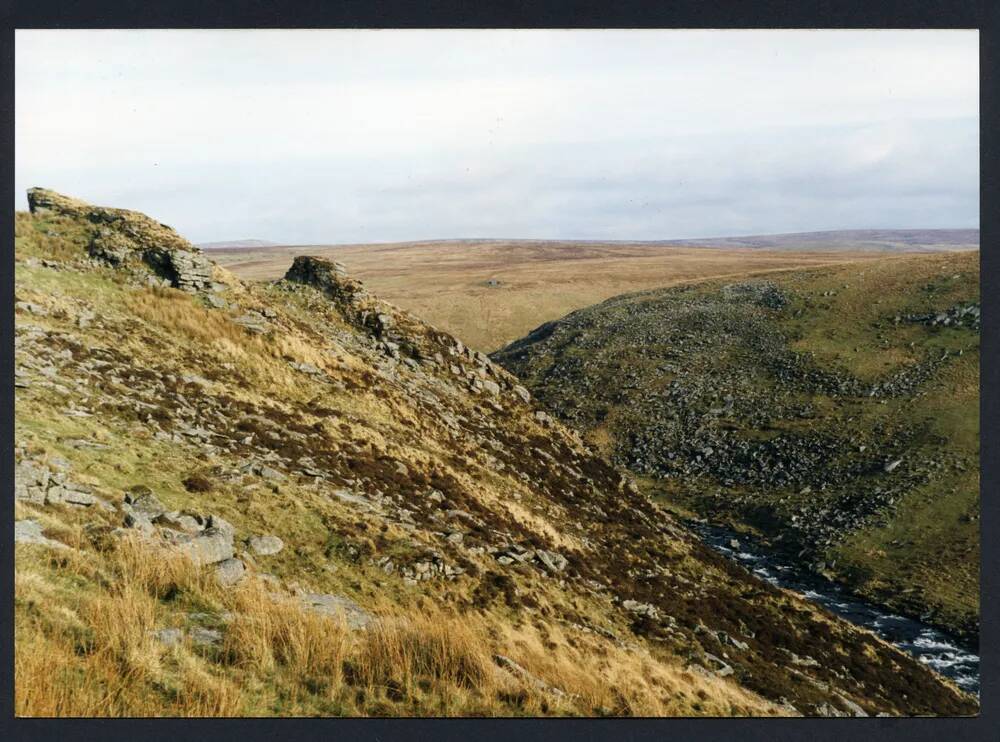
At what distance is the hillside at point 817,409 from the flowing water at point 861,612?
0.87 meters

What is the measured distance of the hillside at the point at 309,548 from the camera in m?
7.09

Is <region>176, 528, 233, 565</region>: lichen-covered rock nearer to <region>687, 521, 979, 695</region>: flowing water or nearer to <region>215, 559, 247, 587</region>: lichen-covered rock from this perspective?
<region>215, 559, 247, 587</region>: lichen-covered rock

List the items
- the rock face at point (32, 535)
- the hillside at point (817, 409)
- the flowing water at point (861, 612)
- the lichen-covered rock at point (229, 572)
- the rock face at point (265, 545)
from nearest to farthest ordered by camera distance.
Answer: the rock face at point (32, 535)
the lichen-covered rock at point (229, 572)
the rock face at point (265, 545)
the flowing water at point (861, 612)
the hillside at point (817, 409)

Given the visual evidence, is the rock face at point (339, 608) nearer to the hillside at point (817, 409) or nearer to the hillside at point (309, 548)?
the hillside at point (309, 548)

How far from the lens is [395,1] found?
9.15 meters

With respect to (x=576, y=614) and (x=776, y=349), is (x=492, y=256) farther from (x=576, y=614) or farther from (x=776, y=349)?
(x=576, y=614)

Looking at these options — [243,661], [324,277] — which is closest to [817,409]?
[324,277]

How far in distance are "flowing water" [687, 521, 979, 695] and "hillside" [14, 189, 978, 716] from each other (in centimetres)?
302

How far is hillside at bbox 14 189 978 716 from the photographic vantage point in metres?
7.09

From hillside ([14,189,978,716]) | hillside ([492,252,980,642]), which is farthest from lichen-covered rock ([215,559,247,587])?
hillside ([492,252,980,642])

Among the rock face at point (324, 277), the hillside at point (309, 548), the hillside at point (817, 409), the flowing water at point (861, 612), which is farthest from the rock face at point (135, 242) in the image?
the hillside at point (817, 409)

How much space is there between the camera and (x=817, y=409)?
39.0 m

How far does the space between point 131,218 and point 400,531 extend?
15769 millimetres

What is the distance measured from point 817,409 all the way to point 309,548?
37.2 m
